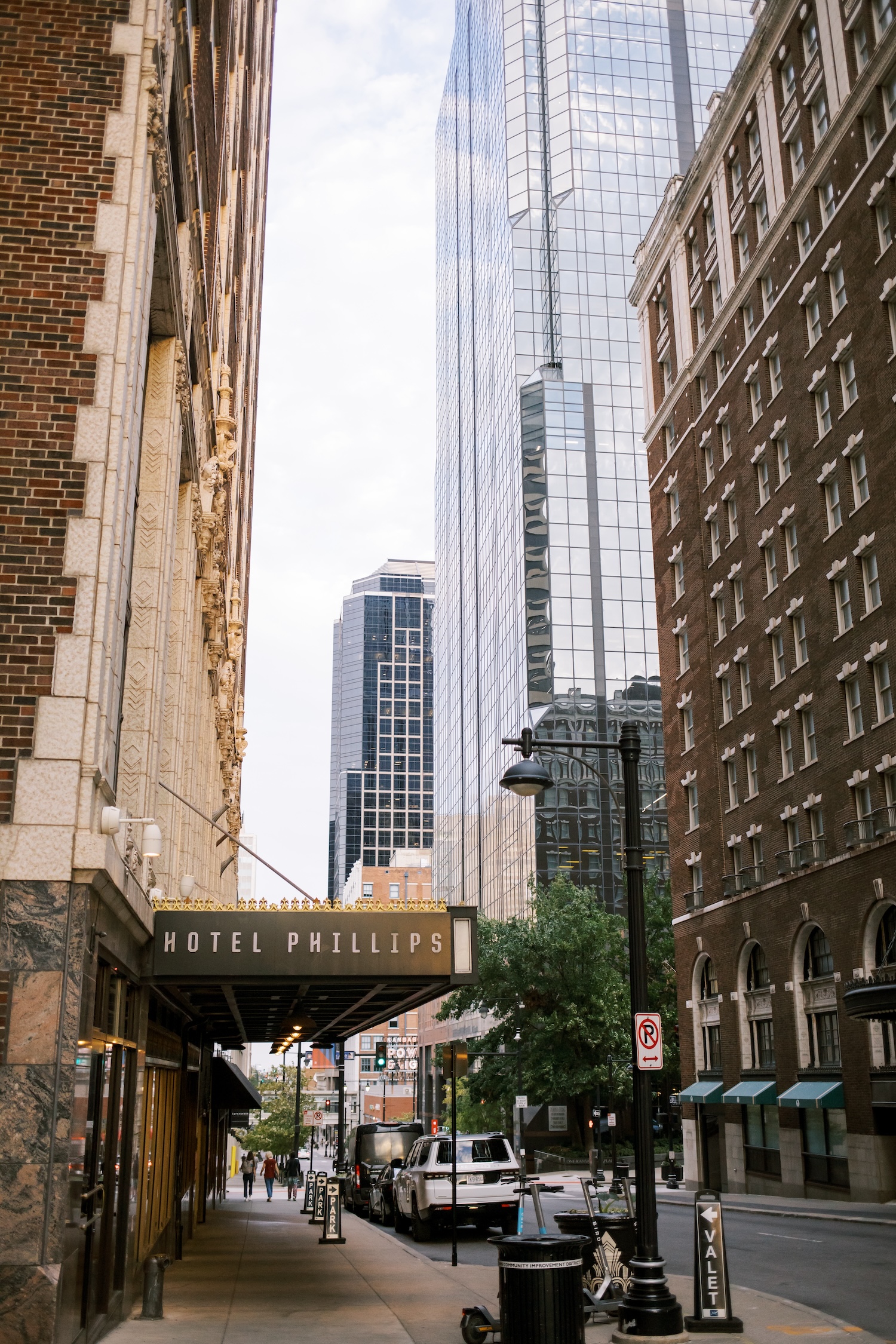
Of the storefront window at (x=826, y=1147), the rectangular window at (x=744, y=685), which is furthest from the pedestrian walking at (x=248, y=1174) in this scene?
the rectangular window at (x=744, y=685)

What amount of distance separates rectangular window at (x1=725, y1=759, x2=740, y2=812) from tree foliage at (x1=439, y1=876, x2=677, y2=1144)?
15.3 m

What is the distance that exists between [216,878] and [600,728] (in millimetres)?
51287

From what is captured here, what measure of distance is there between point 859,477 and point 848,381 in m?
3.27

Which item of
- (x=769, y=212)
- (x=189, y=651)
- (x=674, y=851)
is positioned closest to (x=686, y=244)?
(x=769, y=212)

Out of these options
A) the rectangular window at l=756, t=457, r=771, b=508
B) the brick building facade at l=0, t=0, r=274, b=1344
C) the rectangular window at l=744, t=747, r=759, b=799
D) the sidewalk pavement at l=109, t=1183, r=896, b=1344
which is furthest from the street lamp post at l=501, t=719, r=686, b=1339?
the rectangular window at l=756, t=457, r=771, b=508

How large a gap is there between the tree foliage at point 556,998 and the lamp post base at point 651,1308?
46.2 metres

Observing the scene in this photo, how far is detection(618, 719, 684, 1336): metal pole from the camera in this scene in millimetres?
11680

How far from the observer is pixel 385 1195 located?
1286 inches

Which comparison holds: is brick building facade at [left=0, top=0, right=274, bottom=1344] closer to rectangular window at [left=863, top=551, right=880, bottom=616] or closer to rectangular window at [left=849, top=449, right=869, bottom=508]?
rectangular window at [left=863, top=551, right=880, bottom=616]

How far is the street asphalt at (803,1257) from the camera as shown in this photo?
1498 centimetres

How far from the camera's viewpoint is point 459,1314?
14039 mm

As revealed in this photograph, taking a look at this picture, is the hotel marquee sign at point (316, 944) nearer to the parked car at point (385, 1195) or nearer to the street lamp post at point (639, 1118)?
the street lamp post at point (639, 1118)

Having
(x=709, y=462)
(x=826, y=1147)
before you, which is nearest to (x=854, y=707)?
(x=826, y=1147)

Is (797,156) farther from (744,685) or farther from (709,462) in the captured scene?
(744,685)
